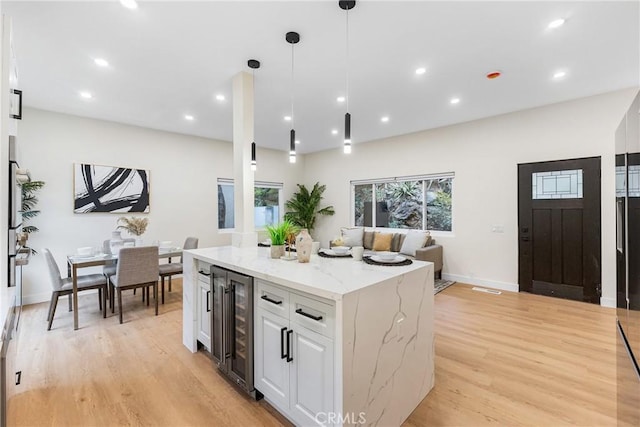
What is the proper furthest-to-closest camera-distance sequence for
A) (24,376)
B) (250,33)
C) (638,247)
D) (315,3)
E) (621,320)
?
1. (250,33)
2. (24,376)
3. (315,3)
4. (621,320)
5. (638,247)

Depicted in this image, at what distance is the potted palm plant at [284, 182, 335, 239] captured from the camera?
289 inches

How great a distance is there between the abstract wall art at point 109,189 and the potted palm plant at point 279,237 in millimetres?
3794

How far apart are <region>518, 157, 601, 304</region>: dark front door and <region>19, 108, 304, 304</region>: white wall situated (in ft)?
18.5

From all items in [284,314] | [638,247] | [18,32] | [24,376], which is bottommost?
[24,376]

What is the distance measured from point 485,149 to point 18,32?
595cm

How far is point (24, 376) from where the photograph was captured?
231cm

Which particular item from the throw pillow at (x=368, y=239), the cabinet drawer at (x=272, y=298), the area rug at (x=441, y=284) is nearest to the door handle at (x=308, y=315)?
the cabinet drawer at (x=272, y=298)

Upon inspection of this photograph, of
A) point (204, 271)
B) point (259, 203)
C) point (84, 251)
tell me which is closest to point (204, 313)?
point (204, 271)

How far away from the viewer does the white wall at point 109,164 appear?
418 centimetres

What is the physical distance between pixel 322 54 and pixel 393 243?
392 cm

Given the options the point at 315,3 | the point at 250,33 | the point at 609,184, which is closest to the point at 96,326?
the point at 250,33

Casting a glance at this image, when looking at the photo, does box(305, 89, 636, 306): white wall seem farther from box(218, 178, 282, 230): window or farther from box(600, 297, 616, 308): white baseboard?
box(218, 178, 282, 230): window

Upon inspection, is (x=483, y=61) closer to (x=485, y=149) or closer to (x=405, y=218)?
(x=485, y=149)

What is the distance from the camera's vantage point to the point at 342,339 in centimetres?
139
